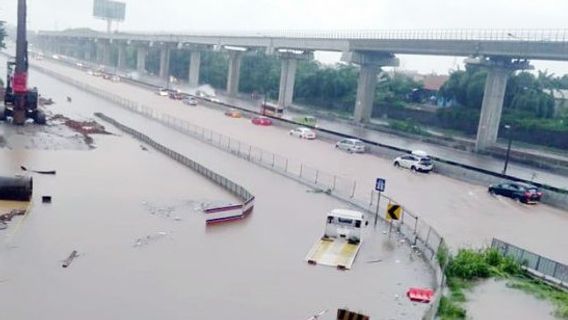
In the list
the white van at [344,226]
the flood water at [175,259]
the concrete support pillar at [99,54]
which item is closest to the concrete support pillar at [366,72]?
the flood water at [175,259]

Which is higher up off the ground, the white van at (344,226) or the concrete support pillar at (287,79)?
the concrete support pillar at (287,79)

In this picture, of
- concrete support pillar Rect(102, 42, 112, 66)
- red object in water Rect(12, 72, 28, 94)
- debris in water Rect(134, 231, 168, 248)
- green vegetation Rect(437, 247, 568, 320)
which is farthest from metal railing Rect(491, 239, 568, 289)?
concrete support pillar Rect(102, 42, 112, 66)

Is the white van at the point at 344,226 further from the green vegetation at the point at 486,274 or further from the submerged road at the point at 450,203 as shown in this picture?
the submerged road at the point at 450,203

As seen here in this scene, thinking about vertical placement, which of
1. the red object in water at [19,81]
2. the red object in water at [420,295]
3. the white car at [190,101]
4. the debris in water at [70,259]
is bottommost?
the white car at [190,101]

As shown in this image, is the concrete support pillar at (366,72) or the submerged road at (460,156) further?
the concrete support pillar at (366,72)

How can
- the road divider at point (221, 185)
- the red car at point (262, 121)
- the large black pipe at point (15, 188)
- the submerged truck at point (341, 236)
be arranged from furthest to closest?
the red car at point (262, 121) < the road divider at point (221, 185) < the large black pipe at point (15, 188) < the submerged truck at point (341, 236)

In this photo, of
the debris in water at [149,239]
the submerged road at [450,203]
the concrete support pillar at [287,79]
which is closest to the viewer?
the debris in water at [149,239]

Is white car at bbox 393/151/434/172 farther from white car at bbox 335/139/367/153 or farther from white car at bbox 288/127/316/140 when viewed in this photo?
white car at bbox 288/127/316/140
